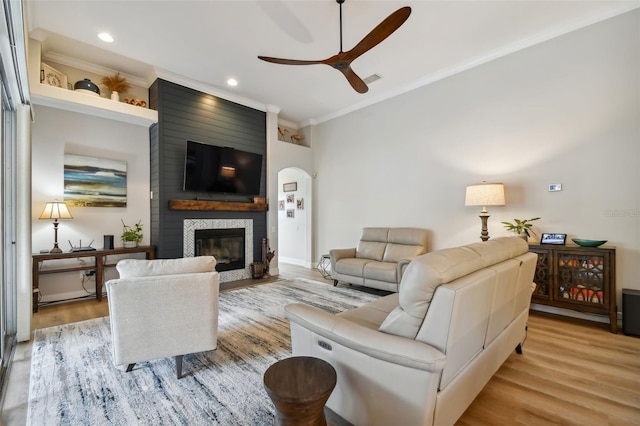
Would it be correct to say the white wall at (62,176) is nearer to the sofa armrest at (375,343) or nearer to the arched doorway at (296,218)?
the arched doorway at (296,218)

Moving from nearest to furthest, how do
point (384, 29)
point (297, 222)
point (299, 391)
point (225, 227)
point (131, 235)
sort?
point (299, 391) < point (384, 29) < point (131, 235) < point (225, 227) < point (297, 222)

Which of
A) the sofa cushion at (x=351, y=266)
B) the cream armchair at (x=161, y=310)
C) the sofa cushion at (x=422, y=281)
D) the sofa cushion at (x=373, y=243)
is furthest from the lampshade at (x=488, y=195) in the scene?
the cream armchair at (x=161, y=310)

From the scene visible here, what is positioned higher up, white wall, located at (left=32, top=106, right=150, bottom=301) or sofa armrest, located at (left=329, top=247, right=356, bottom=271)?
white wall, located at (left=32, top=106, right=150, bottom=301)

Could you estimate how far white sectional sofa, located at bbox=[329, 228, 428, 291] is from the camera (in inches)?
168

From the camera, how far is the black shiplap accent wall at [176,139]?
4484 millimetres

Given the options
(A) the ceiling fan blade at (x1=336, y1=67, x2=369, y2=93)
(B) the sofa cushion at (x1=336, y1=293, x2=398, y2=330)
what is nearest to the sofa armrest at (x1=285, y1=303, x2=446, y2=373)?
(B) the sofa cushion at (x1=336, y1=293, x2=398, y2=330)

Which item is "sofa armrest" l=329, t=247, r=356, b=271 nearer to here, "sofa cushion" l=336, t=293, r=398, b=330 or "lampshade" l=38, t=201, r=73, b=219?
"sofa cushion" l=336, t=293, r=398, b=330

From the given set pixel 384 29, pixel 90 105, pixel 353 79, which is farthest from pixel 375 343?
pixel 90 105

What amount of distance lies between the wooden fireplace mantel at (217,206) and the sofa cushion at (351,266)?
1989 millimetres

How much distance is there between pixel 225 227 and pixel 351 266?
2467 mm

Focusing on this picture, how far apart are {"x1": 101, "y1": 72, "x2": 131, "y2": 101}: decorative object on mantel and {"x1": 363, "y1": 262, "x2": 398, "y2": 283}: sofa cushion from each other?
15.4 feet

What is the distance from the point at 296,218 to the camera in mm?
7324

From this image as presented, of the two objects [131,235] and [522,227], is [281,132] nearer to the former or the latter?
[131,235]

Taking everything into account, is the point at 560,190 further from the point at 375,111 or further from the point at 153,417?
the point at 153,417
